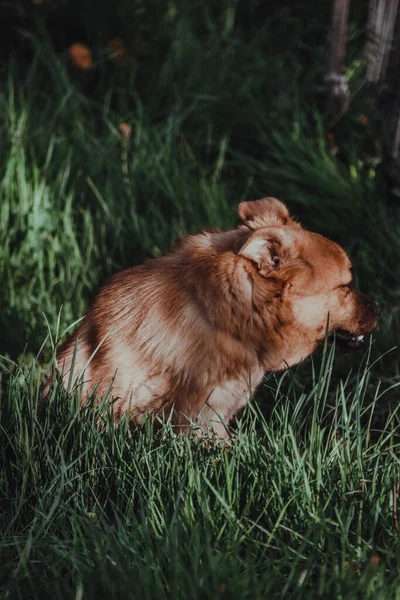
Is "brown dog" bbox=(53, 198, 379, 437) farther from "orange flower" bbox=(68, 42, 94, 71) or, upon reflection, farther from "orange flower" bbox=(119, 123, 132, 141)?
"orange flower" bbox=(68, 42, 94, 71)

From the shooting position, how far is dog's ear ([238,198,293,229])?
3.53 meters

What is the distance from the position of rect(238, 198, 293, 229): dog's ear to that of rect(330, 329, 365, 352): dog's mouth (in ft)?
1.60

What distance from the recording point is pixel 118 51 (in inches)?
253

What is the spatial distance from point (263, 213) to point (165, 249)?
1.55m

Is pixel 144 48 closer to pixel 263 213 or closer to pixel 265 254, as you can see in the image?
pixel 263 213

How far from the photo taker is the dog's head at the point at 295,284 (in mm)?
3332

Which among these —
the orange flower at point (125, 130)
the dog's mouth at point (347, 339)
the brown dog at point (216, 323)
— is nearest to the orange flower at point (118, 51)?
the orange flower at point (125, 130)

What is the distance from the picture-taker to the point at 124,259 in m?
5.05

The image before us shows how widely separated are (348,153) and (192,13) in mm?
2104

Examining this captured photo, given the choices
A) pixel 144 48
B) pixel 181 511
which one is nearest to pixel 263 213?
pixel 181 511

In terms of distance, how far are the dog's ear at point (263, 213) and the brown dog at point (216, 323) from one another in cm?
1

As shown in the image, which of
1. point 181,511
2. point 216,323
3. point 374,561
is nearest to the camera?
point 374,561

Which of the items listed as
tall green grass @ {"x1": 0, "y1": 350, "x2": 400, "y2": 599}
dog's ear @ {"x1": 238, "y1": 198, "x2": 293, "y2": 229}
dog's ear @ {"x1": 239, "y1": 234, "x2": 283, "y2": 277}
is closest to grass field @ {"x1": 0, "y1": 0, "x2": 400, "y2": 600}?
tall green grass @ {"x1": 0, "y1": 350, "x2": 400, "y2": 599}

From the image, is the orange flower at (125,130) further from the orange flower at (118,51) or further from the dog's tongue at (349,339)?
the dog's tongue at (349,339)
